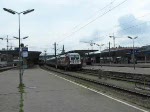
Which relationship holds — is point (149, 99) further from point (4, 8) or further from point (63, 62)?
point (63, 62)

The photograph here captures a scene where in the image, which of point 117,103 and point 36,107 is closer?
point 36,107

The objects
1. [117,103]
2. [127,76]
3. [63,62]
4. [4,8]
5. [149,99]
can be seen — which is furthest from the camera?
[63,62]

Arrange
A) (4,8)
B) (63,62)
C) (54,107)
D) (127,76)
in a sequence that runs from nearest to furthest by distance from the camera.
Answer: (54,107)
(4,8)
(127,76)
(63,62)

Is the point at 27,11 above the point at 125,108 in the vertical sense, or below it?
above

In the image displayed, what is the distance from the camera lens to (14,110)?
523 inches

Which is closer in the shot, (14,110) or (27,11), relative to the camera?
(14,110)

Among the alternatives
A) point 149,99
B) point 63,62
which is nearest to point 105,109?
point 149,99

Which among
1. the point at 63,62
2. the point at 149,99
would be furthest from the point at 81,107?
the point at 63,62

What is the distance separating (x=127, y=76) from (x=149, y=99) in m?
20.2

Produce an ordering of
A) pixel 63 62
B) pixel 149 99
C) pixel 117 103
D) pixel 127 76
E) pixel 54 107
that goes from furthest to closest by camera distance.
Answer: pixel 63 62 < pixel 127 76 < pixel 149 99 < pixel 117 103 < pixel 54 107

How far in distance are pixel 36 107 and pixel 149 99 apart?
6283 mm

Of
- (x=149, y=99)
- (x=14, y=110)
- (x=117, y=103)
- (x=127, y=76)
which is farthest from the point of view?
(x=127, y=76)

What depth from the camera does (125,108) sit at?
13797 millimetres

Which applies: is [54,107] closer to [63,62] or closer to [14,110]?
[14,110]
